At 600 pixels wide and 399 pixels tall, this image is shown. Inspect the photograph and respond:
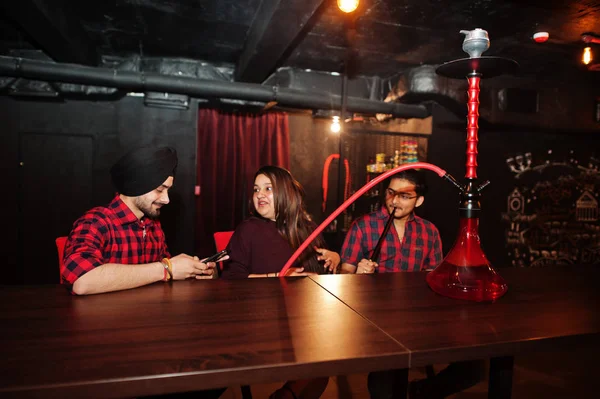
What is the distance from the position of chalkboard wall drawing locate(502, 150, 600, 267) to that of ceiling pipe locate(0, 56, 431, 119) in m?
1.92

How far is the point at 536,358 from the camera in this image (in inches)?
129

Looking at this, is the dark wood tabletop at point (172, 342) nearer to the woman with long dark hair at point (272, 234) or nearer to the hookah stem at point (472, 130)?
the hookah stem at point (472, 130)

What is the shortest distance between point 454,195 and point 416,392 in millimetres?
4084

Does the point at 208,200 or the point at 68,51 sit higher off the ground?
the point at 68,51

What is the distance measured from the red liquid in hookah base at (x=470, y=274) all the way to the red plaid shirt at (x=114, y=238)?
50.9 inches

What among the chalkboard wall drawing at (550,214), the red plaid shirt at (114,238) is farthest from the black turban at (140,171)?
the chalkboard wall drawing at (550,214)

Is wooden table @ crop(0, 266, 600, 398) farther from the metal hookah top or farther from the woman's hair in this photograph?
the woman's hair

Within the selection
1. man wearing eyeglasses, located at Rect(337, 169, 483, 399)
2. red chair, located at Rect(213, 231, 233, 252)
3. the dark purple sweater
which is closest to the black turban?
the dark purple sweater

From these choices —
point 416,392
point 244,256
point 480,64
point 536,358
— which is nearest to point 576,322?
point 480,64

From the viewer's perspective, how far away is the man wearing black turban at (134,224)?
1.56m

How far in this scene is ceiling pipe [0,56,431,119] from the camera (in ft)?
12.7

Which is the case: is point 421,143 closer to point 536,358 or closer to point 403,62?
point 403,62

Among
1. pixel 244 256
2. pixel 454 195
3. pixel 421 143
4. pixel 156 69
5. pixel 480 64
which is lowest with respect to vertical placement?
pixel 244 256

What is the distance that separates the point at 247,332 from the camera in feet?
2.80
